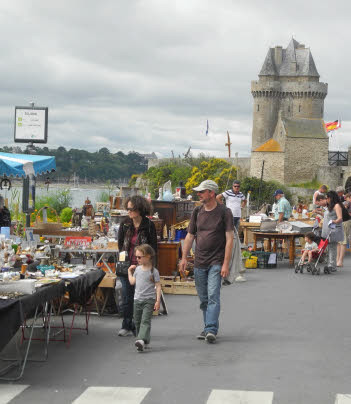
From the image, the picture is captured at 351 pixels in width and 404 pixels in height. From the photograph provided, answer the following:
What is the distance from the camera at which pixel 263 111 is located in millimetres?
97938

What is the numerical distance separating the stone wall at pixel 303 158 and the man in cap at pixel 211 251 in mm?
80356

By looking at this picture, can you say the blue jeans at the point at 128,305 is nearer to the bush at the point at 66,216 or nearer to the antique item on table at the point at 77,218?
the antique item on table at the point at 77,218

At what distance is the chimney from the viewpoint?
100938 millimetres

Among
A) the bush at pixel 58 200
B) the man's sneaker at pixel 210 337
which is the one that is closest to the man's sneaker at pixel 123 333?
the man's sneaker at pixel 210 337

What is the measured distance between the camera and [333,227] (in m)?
15.6

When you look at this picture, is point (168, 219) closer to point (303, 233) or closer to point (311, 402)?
point (303, 233)

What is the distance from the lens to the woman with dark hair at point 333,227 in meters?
15.5

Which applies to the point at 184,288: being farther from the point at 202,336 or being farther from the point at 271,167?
the point at 271,167

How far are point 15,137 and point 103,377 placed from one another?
12.7 m

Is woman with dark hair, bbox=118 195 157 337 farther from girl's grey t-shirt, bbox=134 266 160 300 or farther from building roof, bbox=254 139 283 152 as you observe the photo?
building roof, bbox=254 139 283 152

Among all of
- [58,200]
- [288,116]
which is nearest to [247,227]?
[58,200]

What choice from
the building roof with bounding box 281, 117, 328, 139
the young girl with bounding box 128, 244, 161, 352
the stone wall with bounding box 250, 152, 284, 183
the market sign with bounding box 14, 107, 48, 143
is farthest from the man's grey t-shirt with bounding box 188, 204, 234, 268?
the building roof with bounding box 281, 117, 328, 139

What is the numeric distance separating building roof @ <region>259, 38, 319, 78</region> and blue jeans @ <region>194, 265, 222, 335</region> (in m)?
93.2

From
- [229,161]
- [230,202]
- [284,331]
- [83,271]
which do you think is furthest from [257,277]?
[229,161]
